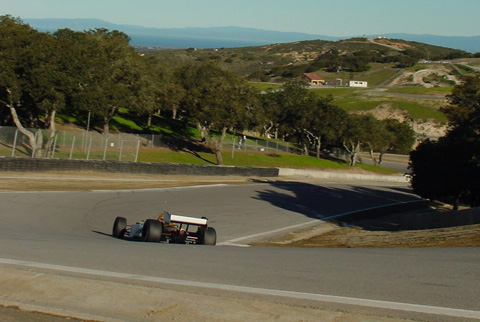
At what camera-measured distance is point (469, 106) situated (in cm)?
4506

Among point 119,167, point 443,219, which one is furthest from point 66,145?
point 443,219

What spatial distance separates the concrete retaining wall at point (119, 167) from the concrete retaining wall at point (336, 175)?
7.07 metres

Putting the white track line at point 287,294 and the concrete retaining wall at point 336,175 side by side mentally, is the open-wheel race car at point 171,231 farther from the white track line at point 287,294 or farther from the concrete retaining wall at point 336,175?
the concrete retaining wall at point 336,175

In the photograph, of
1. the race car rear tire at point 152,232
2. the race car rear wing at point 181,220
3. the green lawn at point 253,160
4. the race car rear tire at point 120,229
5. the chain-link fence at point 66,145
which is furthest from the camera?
the green lawn at point 253,160

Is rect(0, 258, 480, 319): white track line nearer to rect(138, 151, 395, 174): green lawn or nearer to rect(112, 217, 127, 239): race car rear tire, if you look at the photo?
rect(112, 217, 127, 239): race car rear tire

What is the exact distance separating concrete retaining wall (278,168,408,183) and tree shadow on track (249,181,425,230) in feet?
21.7

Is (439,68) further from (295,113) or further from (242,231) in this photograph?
(242,231)

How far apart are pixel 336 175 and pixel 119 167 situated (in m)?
32.2

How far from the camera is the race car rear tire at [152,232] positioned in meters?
15.7

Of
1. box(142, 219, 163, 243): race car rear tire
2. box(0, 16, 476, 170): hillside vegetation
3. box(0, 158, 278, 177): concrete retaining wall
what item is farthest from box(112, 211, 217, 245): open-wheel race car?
box(0, 16, 476, 170): hillside vegetation

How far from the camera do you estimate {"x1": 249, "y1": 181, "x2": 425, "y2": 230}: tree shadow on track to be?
3461cm

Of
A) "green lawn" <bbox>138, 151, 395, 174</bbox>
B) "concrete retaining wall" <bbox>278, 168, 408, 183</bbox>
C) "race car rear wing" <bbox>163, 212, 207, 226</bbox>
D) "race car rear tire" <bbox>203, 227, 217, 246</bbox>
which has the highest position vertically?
"race car rear wing" <bbox>163, 212, 207, 226</bbox>

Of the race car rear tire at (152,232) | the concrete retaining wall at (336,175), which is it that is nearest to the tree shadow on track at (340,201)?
the concrete retaining wall at (336,175)

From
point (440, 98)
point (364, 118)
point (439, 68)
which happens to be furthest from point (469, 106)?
point (439, 68)
